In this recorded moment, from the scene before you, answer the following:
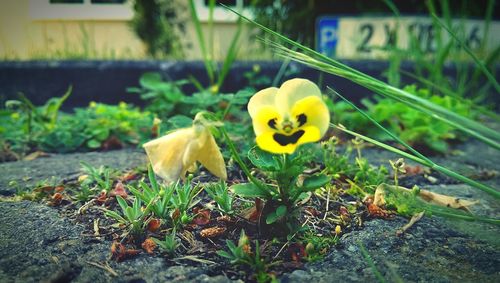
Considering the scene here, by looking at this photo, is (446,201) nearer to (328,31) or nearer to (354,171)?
(354,171)

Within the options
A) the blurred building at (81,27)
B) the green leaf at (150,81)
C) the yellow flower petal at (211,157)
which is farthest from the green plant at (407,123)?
the blurred building at (81,27)

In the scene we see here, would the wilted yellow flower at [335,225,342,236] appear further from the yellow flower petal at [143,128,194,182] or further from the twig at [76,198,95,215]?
the twig at [76,198,95,215]

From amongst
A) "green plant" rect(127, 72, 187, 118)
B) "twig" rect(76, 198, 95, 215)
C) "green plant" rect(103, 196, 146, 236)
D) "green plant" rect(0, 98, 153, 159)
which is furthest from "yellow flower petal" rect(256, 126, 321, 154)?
"green plant" rect(127, 72, 187, 118)

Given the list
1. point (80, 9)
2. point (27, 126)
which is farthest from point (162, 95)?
point (80, 9)

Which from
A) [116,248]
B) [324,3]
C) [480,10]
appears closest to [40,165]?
[116,248]

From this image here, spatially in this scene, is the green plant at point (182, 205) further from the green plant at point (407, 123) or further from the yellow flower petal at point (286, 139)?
the green plant at point (407, 123)
